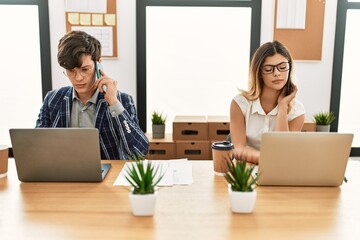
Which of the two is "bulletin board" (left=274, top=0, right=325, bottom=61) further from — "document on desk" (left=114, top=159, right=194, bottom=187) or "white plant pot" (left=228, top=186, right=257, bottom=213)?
"white plant pot" (left=228, top=186, right=257, bottom=213)

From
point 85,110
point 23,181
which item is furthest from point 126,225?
point 85,110

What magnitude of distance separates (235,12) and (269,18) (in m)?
0.32

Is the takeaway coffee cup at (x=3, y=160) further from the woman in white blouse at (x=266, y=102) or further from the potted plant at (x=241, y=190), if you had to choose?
the woman in white blouse at (x=266, y=102)

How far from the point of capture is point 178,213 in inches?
43.3

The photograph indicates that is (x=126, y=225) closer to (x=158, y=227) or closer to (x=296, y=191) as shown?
(x=158, y=227)

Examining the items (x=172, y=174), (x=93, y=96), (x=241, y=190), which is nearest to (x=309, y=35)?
(x=93, y=96)

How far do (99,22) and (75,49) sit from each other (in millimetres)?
1727

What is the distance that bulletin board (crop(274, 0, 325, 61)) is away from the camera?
3320 mm

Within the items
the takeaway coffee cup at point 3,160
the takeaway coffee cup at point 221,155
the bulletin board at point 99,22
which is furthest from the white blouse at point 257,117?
the bulletin board at point 99,22

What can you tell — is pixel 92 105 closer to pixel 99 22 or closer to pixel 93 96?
pixel 93 96

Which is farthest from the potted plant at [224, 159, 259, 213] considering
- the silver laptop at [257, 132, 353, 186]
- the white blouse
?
the white blouse

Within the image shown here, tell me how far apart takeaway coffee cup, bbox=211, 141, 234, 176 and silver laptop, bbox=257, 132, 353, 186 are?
17 cm

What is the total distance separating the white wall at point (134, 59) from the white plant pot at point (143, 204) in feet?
8.11

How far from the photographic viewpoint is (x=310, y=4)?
3.31 m
